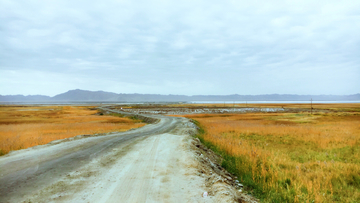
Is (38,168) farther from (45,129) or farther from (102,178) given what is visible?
(45,129)

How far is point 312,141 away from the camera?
19.4 meters

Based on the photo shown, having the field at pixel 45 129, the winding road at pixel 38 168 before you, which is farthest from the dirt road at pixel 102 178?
the field at pixel 45 129

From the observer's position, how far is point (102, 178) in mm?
6621

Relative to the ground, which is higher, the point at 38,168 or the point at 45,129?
the point at 38,168

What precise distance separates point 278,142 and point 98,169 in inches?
753

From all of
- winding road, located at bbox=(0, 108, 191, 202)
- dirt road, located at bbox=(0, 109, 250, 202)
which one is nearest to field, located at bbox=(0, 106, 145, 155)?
winding road, located at bbox=(0, 108, 191, 202)

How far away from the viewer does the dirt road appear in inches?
207

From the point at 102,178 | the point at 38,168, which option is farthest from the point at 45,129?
the point at 102,178

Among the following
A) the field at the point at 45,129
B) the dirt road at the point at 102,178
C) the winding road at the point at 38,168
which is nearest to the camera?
the dirt road at the point at 102,178

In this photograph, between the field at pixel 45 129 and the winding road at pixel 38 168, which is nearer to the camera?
the winding road at pixel 38 168

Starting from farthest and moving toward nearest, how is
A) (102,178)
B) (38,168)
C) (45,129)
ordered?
(45,129)
(38,168)
(102,178)

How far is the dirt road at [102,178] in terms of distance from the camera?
5258 mm

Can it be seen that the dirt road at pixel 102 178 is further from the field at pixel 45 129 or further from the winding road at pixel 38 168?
the field at pixel 45 129

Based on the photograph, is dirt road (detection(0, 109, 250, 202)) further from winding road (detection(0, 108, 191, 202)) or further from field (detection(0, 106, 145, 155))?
field (detection(0, 106, 145, 155))
